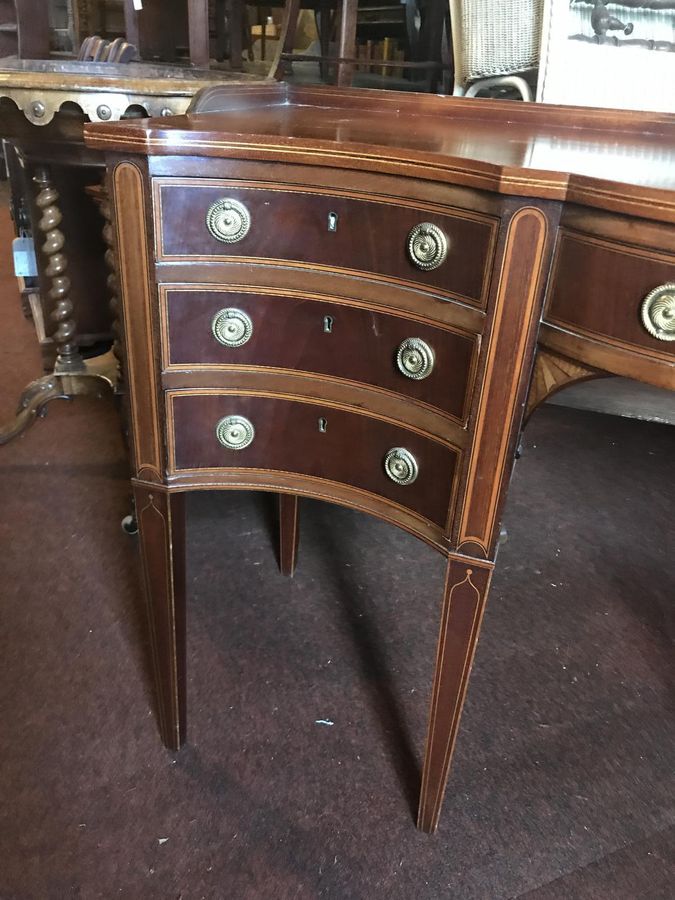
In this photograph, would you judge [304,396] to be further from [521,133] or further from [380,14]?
[380,14]

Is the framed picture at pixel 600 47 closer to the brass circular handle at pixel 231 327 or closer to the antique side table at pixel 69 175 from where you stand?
the antique side table at pixel 69 175

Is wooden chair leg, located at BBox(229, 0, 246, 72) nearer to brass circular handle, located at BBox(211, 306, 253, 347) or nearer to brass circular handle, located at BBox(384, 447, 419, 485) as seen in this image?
brass circular handle, located at BBox(211, 306, 253, 347)

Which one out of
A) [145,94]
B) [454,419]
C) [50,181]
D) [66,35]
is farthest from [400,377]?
[66,35]

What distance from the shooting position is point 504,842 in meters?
1.07

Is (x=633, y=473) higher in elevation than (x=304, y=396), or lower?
lower

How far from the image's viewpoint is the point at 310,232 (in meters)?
0.86

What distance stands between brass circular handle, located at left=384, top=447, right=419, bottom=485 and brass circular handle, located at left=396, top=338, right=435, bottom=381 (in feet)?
0.32

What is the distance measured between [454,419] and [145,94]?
0.85 meters

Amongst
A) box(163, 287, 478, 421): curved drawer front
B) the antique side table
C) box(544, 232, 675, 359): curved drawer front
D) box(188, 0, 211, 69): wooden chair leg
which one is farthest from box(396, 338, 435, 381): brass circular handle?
box(188, 0, 211, 69): wooden chair leg

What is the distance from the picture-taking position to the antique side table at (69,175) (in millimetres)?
1305

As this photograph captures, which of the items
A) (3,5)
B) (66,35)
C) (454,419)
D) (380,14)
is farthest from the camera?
(3,5)

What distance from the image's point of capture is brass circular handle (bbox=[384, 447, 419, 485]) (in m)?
0.91

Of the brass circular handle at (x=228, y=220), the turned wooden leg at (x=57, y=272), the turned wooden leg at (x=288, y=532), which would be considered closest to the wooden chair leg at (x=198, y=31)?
the turned wooden leg at (x=57, y=272)

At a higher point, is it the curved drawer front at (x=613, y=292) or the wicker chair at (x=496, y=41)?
the wicker chair at (x=496, y=41)
